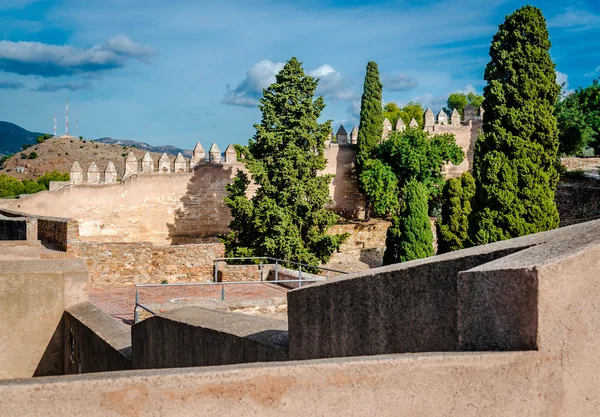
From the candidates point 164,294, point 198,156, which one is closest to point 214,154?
point 198,156

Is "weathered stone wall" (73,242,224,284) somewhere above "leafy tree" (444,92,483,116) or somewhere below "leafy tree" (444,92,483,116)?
below

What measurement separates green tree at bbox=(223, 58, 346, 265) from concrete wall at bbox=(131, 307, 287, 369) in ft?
53.4

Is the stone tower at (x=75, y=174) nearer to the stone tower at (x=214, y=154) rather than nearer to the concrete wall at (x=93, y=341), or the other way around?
the stone tower at (x=214, y=154)

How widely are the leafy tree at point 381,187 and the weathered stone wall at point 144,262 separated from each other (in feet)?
50.8

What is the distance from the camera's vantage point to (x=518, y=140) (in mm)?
19781

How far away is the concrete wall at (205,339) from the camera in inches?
140

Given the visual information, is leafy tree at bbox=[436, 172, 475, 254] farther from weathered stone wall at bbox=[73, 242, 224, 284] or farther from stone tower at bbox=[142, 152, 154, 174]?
stone tower at bbox=[142, 152, 154, 174]

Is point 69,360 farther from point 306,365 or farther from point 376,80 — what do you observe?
point 376,80

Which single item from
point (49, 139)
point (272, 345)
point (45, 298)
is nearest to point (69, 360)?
point (45, 298)

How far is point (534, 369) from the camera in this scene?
6.49 ft

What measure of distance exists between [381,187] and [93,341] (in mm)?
23968

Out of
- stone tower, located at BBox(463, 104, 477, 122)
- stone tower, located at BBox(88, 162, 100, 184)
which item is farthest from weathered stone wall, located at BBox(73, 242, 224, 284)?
stone tower, located at BBox(463, 104, 477, 122)

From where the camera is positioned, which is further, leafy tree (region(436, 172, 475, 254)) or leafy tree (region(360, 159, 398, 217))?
leafy tree (region(360, 159, 398, 217))

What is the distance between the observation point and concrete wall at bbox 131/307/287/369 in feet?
11.7
